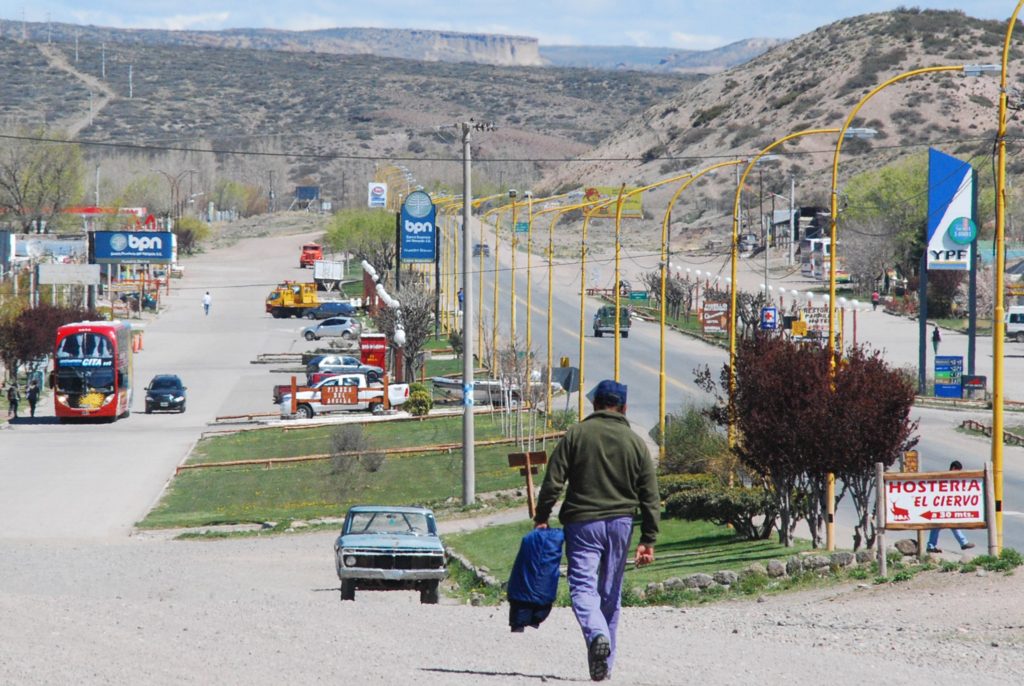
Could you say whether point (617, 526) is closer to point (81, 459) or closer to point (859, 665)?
point (859, 665)

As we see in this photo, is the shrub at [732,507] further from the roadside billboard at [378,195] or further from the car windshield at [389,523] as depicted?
the roadside billboard at [378,195]

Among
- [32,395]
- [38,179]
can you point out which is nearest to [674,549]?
[32,395]

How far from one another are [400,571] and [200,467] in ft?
65.5

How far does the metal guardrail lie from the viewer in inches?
1679

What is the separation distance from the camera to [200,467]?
38062 mm

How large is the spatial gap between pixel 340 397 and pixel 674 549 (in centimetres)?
3044

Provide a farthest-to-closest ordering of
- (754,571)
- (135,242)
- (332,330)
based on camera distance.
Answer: (332,330)
(135,242)
(754,571)

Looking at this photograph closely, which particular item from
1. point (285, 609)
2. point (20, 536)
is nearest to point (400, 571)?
point (285, 609)

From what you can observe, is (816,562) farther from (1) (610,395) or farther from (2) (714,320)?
(2) (714,320)

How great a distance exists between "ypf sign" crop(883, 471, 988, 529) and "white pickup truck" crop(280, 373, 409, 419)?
1371 inches

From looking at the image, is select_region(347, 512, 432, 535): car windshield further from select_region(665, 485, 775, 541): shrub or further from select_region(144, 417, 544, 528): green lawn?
select_region(144, 417, 544, 528): green lawn

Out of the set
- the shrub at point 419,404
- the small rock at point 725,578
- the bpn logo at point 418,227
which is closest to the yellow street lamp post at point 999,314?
the small rock at point 725,578

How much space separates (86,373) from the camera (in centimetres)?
5053

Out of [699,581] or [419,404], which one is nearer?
[699,581]
